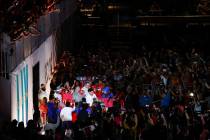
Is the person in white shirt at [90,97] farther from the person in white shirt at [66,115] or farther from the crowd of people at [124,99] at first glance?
the person in white shirt at [66,115]

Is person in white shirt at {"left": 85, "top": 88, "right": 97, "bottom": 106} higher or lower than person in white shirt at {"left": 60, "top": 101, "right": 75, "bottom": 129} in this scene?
lower

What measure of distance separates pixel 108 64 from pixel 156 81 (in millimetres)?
6195

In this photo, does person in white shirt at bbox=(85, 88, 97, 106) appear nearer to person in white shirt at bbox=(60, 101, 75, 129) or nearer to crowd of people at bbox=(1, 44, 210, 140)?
crowd of people at bbox=(1, 44, 210, 140)

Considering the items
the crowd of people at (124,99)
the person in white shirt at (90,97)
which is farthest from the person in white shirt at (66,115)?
the person in white shirt at (90,97)

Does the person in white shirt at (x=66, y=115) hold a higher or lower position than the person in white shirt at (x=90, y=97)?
higher

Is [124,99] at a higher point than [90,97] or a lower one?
lower

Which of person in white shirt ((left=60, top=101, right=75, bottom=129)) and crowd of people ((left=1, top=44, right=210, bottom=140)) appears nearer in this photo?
crowd of people ((left=1, top=44, right=210, bottom=140))

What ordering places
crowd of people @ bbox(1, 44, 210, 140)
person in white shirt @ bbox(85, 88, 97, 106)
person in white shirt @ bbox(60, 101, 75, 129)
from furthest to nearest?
person in white shirt @ bbox(85, 88, 97, 106) < person in white shirt @ bbox(60, 101, 75, 129) < crowd of people @ bbox(1, 44, 210, 140)

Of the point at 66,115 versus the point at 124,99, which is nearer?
the point at 66,115

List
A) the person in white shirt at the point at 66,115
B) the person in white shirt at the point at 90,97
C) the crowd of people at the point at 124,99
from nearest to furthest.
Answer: the crowd of people at the point at 124,99
the person in white shirt at the point at 66,115
the person in white shirt at the point at 90,97

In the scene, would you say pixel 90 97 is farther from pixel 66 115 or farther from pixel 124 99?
pixel 66 115

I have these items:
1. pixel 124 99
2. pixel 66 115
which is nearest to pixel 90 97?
pixel 124 99

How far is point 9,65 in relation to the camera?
89.8 ft

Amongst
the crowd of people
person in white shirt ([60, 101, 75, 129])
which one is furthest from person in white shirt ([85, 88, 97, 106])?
person in white shirt ([60, 101, 75, 129])
